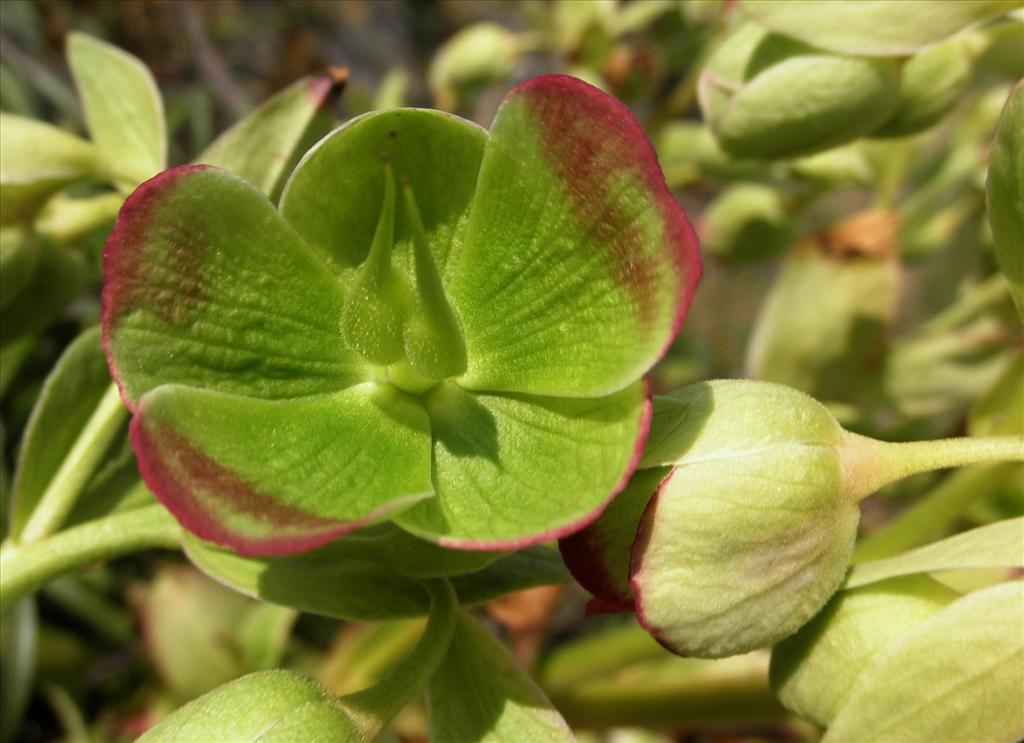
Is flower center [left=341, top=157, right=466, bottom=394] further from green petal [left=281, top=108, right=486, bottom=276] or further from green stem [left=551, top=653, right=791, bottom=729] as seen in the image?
green stem [left=551, top=653, right=791, bottom=729]

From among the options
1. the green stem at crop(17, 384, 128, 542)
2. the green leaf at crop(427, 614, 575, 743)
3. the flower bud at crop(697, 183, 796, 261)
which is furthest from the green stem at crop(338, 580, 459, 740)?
the flower bud at crop(697, 183, 796, 261)

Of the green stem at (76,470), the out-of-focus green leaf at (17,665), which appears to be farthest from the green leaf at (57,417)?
the out-of-focus green leaf at (17,665)

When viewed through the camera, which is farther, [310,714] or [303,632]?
[303,632]

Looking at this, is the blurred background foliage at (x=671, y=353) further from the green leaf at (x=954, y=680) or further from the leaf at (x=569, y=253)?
the leaf at (x=569, y=253)

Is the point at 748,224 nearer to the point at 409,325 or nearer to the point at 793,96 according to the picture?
the point at 793,96

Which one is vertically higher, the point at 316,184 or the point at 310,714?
the point at 316,184

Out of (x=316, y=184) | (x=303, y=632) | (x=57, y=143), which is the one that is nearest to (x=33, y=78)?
(x=57, y=143)

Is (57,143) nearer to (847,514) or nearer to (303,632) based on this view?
(847,514)
